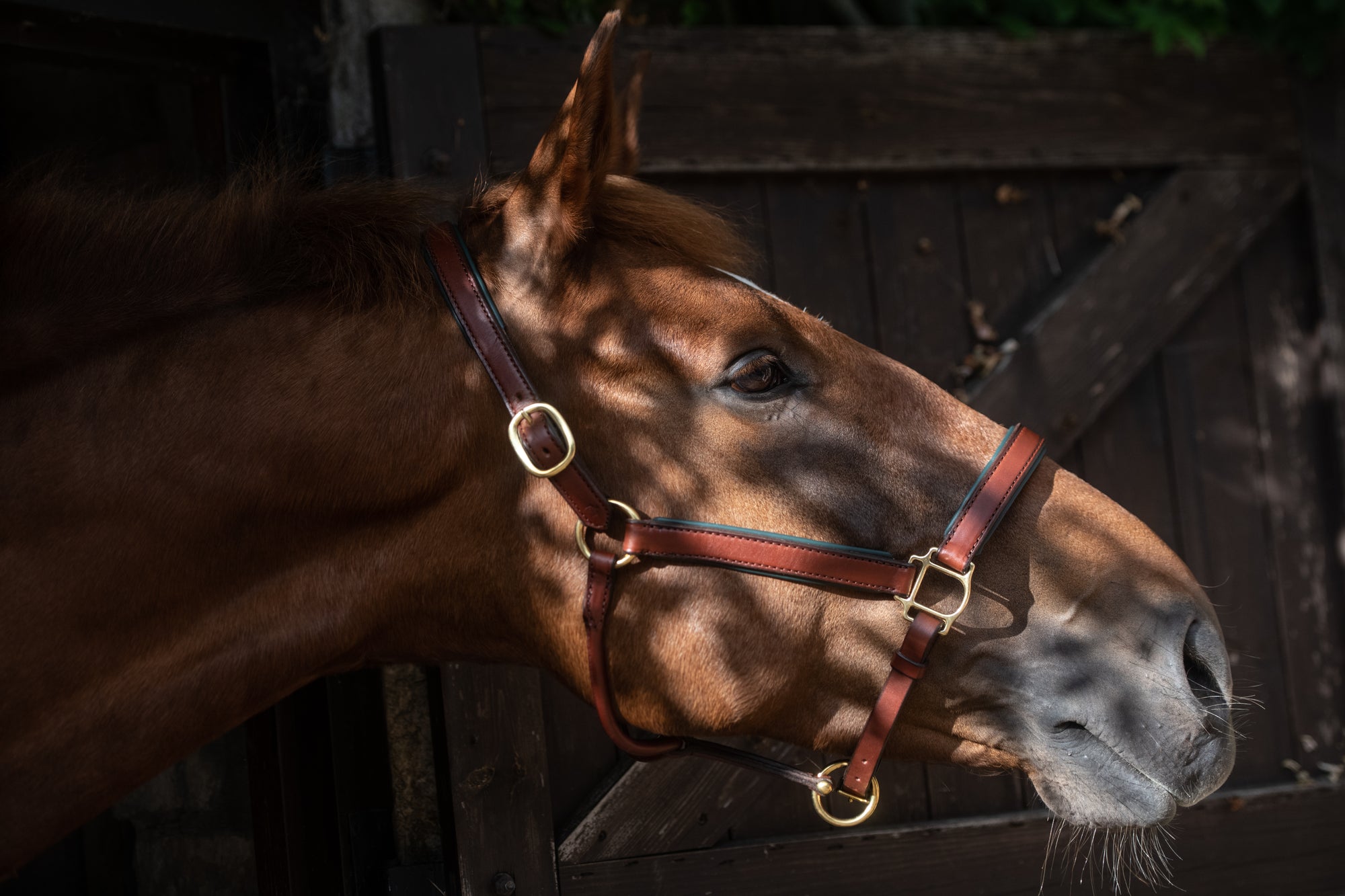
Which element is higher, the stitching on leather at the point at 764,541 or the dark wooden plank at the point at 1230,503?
the stitching on leather at the point at 764,541

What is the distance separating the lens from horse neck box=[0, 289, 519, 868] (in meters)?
1.45

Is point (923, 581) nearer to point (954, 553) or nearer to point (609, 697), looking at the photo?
point (954, 553)

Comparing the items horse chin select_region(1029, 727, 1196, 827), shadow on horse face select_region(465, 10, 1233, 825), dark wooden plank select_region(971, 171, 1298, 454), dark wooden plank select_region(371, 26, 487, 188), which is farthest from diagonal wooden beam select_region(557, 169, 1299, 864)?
dark wooden plank select_region(371, 26, 487, 188)

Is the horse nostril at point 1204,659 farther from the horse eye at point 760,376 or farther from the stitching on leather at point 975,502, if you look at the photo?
the horse eye at point 760,376

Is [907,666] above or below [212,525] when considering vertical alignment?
below

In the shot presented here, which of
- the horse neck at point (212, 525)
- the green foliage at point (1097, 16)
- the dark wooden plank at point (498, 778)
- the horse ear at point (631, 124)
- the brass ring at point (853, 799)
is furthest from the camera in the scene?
the green foliage at point (1097, 16)

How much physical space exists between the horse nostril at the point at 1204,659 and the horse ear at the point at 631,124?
135 cm

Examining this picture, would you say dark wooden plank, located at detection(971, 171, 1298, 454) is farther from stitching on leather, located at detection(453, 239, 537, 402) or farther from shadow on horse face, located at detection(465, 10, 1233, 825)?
A: stitching on leather, located at detection(453, 239, 537, 402)

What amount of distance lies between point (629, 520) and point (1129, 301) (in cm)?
200

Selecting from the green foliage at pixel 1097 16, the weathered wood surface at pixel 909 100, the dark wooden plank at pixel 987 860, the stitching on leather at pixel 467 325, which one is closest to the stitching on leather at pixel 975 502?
the stitching on leather at pixel 467 325

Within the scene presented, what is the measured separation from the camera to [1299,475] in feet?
9.96

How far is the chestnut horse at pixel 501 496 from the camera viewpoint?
1.50m

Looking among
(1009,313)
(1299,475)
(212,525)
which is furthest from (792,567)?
(1299,475)

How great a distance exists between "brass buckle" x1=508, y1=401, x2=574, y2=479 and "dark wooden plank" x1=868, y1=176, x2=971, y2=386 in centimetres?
144
